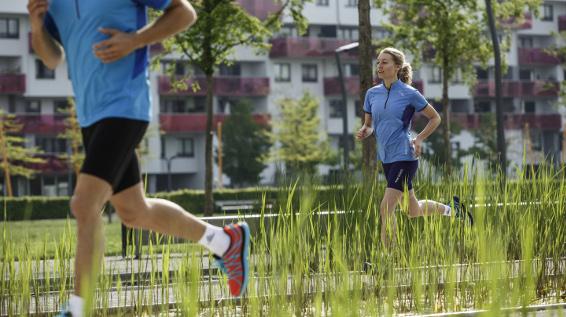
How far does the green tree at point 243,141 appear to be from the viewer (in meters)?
63.2

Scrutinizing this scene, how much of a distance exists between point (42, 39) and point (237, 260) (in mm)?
1359

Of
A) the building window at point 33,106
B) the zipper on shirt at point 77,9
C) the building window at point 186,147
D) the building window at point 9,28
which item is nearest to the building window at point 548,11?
the building window at point 186,147

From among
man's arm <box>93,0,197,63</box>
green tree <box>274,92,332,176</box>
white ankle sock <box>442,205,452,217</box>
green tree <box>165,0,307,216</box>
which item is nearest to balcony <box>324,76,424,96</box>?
green tree <box>274,92,332,176</box>

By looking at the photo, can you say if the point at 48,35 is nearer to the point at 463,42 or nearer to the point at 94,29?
the point at 94,29

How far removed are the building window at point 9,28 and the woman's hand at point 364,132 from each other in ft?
193

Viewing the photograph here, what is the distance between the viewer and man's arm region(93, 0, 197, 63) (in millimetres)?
4262

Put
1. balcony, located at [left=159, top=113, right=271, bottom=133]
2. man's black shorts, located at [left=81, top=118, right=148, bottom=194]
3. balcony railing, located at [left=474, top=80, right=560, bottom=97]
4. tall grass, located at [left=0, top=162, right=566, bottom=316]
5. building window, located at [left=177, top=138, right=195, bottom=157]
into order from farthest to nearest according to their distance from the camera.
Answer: balcony railing, located at [left=474, top=80, right=560, bottom=97] < building window, located at [left=177, top=138, right=195, bottom=157] < balcony, located at [left=159, top=113, right=271, bottom=133] < tall grass, located at [left=0, top=162, right=566, bottom=316] < man's black shorts, located at [left=81, top=118, right=148, bottom=194]

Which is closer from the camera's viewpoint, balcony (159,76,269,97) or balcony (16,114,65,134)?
balcony (16,114,65,134)

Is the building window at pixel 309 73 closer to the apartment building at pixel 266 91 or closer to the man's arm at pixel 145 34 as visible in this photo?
the apartment building at pixel 266 91

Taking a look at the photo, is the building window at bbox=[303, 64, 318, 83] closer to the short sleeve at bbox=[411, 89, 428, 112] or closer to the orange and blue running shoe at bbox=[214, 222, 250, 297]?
the short sleeve at bbox=[411, 89, 428, 112]

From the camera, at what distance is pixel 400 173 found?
776 centimetres

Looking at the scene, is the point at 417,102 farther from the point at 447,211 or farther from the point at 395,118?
the point at 447,211

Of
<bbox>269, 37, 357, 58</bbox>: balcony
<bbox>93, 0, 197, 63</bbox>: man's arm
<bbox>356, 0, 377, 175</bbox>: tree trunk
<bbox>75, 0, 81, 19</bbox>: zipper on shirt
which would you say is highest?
<bbox>269, 37, 357, 58</bbox>: balcony

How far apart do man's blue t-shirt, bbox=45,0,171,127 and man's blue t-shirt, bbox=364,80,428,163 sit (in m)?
3.74
